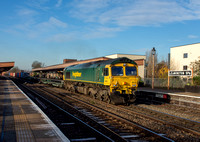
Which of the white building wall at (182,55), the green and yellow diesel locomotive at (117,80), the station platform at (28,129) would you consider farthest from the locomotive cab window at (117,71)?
the white building wall at (182,55)

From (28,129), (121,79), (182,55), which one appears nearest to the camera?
(28,129)

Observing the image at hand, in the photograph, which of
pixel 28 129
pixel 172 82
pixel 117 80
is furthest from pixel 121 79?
pixel 172 82

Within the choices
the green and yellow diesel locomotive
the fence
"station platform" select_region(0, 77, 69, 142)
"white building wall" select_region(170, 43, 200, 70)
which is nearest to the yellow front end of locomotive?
the green and yellow diesel locomotive

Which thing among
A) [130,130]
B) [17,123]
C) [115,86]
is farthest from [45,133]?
[115,86]

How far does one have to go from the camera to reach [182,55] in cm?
3888

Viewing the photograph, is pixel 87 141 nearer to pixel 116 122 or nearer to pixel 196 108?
pixel 116 122

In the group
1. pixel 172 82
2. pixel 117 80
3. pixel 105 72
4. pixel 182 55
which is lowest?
pixel 172 82

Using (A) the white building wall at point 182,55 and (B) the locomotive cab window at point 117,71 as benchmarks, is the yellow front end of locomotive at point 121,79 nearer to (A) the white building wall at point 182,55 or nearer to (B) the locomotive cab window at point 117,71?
(B) the locomotive cab window at point 117,71

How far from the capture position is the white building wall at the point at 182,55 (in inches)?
1431

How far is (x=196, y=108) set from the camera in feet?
44.9

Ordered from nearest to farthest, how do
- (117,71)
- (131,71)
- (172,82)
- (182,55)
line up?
(117,71), (131,71), (172,82), (182,55)

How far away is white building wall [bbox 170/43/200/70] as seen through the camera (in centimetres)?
3634

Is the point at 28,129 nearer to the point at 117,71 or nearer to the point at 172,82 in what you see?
the point at 117,71

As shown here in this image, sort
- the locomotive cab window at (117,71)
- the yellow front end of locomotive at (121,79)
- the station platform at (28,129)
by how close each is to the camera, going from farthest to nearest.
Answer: the locomotive cab window at (117,71) → the yellow front end of locomotive at (121,79) → the station platform at (28,129)
